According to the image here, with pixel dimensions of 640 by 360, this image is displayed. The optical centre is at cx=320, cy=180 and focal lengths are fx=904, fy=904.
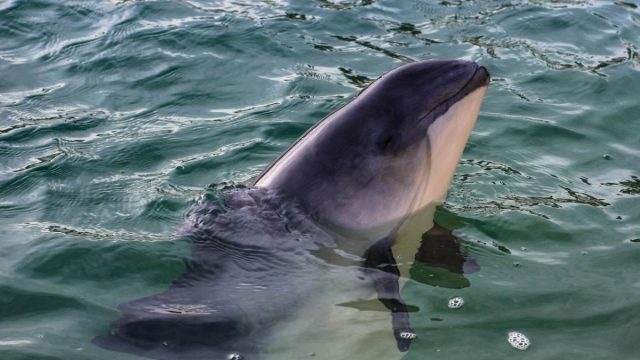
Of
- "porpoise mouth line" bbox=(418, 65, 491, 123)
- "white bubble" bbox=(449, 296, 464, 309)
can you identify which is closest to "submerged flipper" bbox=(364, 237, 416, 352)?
"white bubble" bbox=(449, 296, 464, 309)

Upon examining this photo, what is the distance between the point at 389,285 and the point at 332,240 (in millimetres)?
432

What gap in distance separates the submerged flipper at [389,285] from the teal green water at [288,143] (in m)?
0.09

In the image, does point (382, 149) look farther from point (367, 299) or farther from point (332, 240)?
point (367, 299)

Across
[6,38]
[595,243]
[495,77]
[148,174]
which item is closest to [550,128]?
[495,77]

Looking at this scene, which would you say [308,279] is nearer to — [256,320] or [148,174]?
[256,320]

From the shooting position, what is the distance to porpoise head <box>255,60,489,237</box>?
5203 millimetres

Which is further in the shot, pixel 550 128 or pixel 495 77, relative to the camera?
pixel 495 77

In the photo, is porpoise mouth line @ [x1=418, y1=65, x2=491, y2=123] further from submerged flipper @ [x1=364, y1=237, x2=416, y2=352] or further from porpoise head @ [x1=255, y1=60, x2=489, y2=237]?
submerged flipper @ [x1=364, y1=237, x2=416, y2=352]

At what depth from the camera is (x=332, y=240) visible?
5.18 metres

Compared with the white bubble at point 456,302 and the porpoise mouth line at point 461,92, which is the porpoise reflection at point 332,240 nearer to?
the porpoise mouth line at point 461,92

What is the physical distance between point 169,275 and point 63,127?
292 centimetres

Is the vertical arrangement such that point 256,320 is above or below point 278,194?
below

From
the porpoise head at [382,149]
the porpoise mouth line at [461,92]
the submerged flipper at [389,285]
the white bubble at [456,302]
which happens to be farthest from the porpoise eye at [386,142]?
the white bubble at [456,302]

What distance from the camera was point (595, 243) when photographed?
5.79 m
